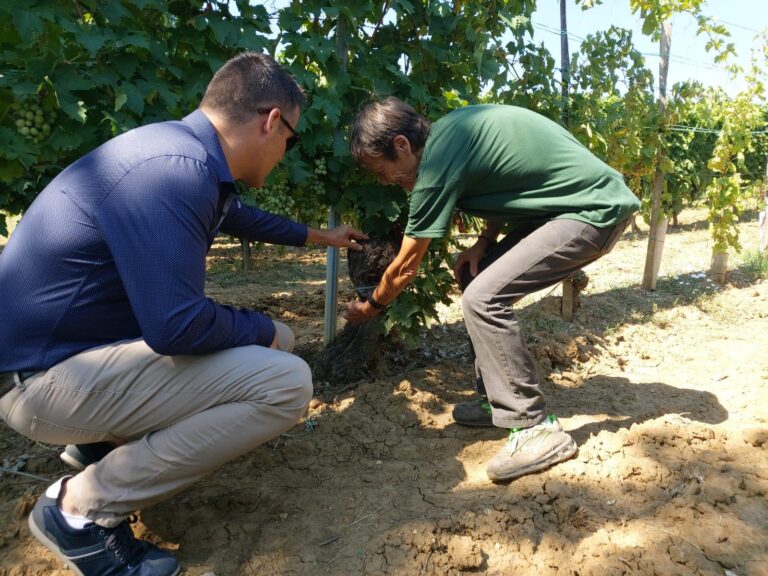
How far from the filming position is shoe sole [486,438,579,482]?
2.51 metres

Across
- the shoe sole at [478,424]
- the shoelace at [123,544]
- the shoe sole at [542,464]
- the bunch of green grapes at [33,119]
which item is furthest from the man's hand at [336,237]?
the shoelace at [123,544]

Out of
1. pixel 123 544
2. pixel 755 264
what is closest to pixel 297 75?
pixel 123 544

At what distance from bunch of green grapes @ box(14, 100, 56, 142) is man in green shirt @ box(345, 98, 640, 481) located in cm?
127

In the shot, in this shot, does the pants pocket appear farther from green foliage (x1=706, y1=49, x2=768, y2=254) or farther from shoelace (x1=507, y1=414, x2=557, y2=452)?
green foliage (x1=706, y1=49, x2=768, y2=254)

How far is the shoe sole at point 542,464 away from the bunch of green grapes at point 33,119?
2325 millimetres

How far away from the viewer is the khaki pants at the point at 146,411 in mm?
1863

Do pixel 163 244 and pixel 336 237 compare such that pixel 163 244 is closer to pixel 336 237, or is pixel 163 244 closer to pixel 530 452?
pixel 336 237

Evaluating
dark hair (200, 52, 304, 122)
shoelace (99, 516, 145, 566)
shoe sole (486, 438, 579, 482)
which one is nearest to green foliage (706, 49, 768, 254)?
shoe sole (486, 438, 579, 482)

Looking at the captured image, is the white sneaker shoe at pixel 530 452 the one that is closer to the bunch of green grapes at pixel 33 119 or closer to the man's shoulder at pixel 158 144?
the man's shoulder at pixel 158 144

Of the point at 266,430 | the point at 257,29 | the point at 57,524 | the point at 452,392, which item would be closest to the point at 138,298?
the point at 266,430

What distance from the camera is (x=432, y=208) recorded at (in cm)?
247

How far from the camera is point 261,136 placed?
2076 millimetres

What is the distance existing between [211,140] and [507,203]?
1280 mm

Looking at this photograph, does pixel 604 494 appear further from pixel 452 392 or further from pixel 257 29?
pixel 257 29
